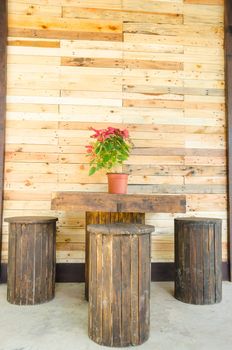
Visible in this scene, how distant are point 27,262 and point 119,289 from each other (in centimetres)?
105

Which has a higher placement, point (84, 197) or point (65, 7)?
point (65, 7)

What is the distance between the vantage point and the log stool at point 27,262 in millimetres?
2619

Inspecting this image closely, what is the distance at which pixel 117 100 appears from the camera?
348 centimetres

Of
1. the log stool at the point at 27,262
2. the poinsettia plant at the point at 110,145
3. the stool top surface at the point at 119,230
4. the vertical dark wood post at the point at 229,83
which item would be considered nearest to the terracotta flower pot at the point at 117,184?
the poinsettia plant at the point at 110,145

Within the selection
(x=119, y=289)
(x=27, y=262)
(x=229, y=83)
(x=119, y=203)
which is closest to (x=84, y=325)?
(x=119, y=289)

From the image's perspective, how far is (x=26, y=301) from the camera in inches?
102

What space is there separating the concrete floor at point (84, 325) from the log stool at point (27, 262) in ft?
0.29

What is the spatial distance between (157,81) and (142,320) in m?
2.60

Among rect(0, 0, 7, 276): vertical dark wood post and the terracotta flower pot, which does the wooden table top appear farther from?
rect(0, 0, 7, 276): vertical dark wood post

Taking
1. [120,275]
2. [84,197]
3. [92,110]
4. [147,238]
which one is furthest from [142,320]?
[92,110]

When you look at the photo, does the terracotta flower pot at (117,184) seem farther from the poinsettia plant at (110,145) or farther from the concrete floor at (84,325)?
the concrete floor at (84,325)

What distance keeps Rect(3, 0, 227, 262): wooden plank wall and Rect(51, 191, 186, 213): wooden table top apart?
1.10 meters

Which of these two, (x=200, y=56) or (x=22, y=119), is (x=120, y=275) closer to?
(x=22, y=119)

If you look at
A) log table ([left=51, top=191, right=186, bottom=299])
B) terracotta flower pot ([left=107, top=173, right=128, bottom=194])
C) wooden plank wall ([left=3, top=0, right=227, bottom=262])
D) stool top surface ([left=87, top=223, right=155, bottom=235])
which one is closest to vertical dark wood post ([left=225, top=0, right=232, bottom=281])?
wooden plank wall ([left=3, top=0, right=227, bottom=262])
